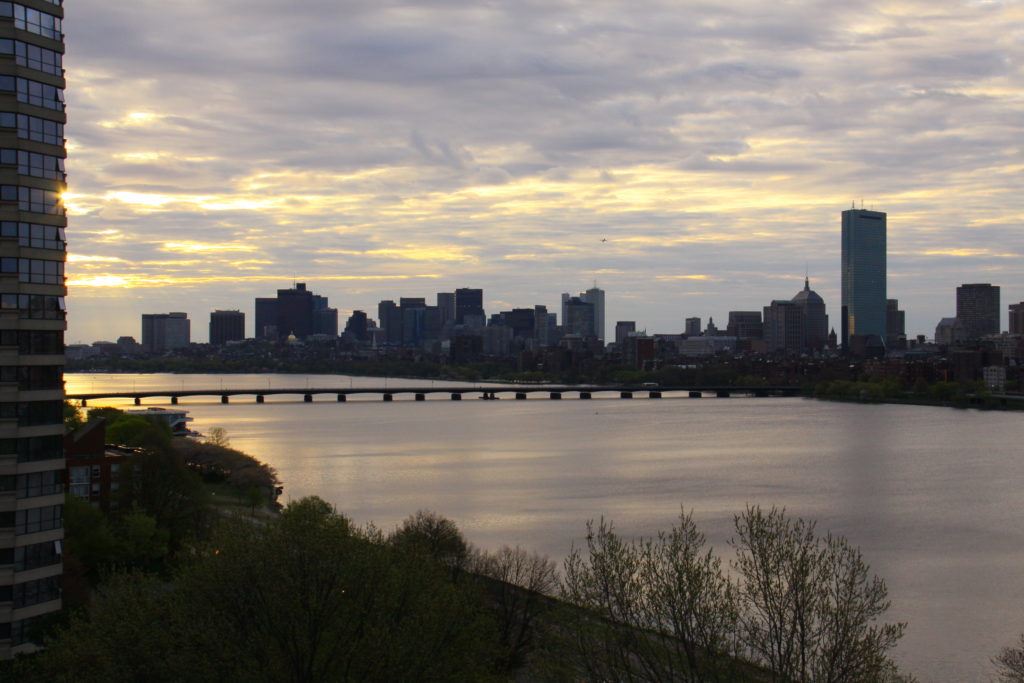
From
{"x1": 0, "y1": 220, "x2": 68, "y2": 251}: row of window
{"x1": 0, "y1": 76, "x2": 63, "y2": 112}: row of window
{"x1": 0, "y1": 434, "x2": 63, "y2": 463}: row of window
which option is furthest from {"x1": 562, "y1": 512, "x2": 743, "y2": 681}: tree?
{"x1": 0, "y1": 76, "x2": 63, "y2": 112}: row of window

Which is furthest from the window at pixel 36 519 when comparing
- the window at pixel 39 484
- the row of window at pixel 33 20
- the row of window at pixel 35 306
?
the row of window at pixel 33 20

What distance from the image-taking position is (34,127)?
36.9 feet

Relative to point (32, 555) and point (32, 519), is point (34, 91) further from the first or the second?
point (32, 555)

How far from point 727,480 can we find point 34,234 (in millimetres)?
27433

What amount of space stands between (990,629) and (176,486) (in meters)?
15.2

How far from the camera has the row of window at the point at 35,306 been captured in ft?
36.2

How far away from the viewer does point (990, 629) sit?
1698 cm

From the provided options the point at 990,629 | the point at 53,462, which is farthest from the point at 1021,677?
the point at 53,462

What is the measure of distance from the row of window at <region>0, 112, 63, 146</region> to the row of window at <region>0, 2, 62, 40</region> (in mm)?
891

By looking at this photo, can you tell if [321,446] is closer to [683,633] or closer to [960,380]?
[683,633]

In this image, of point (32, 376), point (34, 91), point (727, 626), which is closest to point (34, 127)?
point (34, 91)

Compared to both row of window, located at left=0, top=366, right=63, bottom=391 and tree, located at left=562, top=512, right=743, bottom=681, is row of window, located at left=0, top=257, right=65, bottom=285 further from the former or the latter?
tree, located at left=562, top=512, right=743, bottom=681

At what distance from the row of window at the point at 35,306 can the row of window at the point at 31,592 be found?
2.77 m

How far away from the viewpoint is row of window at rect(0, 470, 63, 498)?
36.4 ft
